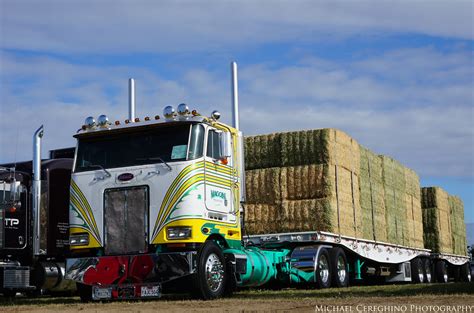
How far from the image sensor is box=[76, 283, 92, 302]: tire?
13.8m

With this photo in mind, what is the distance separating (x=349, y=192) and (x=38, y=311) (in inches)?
368

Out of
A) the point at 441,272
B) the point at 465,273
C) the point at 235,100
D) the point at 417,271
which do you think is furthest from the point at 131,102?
the point at 465,273

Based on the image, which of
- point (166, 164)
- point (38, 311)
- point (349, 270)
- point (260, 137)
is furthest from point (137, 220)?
point (349, 270)

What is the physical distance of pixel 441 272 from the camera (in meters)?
26.6

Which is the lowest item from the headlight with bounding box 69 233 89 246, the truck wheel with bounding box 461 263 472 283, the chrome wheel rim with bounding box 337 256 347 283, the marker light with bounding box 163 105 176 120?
the truck wheel with bounding box 461 263 472 283

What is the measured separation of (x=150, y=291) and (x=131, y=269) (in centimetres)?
56

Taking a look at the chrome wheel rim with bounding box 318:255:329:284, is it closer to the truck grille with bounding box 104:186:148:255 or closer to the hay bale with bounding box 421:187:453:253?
the truck grille with bounding box 104:186:148:255

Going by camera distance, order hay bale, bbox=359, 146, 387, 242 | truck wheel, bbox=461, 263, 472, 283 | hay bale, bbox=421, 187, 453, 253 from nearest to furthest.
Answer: hay bale, bbox=359, 146, 387, 242 < hay bale, bbox=421, 187, 453, 253 < truck wheel, bbox=461, 263, 472, 283

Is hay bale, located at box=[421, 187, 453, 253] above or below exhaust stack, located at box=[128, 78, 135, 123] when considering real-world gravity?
below

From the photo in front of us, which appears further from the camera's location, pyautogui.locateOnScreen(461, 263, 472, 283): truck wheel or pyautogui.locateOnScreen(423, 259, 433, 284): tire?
pyautogui.locateOnScreen(461, 263, 472, 283): truck wheel

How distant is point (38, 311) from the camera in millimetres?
11266

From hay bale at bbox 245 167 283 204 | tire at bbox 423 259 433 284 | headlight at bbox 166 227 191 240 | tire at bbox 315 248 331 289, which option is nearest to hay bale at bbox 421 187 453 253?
tire at bbox 423 259 433 284

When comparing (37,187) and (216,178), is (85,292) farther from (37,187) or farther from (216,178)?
(216,178)

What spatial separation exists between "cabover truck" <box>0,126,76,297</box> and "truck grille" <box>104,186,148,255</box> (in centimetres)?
247
